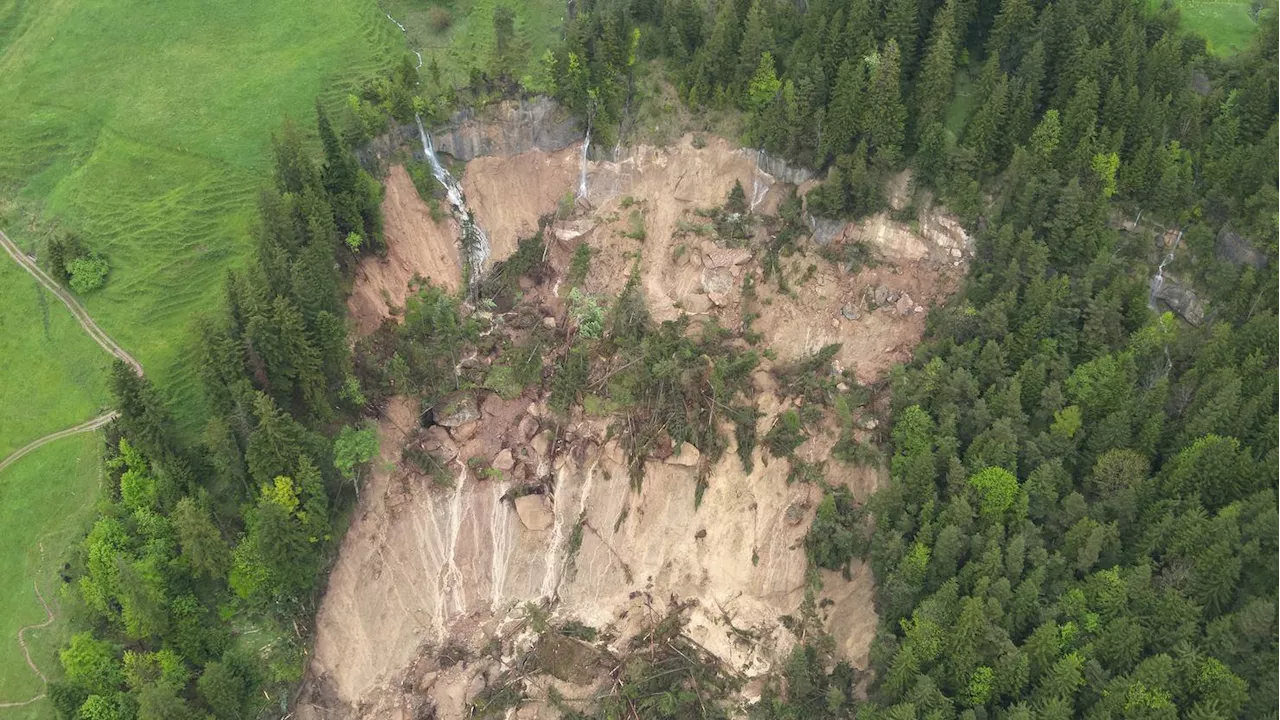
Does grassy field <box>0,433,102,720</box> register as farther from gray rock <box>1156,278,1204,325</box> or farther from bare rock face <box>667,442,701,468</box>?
gray rock <box>1156,278,1204,325</box>

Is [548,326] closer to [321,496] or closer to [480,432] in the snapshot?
[480,432]

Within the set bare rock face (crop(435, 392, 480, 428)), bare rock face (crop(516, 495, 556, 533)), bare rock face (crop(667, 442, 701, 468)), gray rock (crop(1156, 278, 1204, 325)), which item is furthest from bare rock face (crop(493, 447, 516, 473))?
gray rock (crop(1156, 278, 1204, 325))

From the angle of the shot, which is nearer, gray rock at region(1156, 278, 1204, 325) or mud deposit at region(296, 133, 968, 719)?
gray rock at region(1156, 278, 1204, 325)

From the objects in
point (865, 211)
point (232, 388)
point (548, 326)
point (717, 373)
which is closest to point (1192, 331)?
point (865, 211)

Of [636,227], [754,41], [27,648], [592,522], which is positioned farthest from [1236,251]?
[27,648]

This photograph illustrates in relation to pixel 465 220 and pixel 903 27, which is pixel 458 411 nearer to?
pixel 465 220
